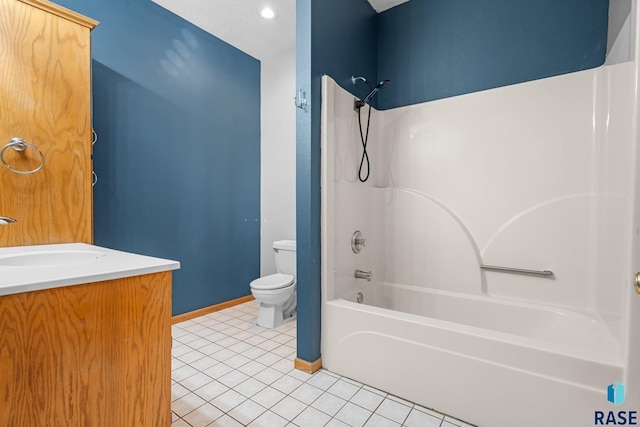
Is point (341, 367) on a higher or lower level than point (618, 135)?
lower

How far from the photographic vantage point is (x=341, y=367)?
68.6 inches

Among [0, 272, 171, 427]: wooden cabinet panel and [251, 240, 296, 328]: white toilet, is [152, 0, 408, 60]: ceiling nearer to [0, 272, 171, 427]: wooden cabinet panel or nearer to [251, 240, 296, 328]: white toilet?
[251, 240, 296, 328]: white toilet

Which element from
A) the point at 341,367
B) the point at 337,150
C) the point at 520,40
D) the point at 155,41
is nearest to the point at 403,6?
the point at 520,40

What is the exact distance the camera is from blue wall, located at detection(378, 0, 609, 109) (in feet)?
5.82

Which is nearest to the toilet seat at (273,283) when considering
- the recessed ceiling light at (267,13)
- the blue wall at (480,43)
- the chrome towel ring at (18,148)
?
the chrome towel ring at (18,148)

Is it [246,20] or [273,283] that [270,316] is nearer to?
[273,283]

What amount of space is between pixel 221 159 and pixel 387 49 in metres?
1.87

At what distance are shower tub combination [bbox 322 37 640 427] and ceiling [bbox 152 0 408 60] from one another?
112 cm

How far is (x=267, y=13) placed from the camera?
Answer: 8.10ft

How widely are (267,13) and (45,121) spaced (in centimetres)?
186

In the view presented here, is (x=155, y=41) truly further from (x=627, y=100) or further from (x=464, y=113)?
(x=627, y=100)

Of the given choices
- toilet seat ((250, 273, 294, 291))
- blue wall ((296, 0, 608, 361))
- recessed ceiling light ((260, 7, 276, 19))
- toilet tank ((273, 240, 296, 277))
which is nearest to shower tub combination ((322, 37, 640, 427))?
blue wall ((296, 0, 608, 361))

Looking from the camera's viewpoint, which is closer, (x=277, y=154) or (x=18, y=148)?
(x=18, y=148)

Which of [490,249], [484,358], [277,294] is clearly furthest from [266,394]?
[490,249]
